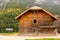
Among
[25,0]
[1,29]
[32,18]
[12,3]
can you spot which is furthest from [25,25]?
[25,0]

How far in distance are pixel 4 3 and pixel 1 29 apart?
23.6 metres

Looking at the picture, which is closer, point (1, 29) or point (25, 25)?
point (25, 25)

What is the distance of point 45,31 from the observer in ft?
139

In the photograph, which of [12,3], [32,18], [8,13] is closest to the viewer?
[32,18]

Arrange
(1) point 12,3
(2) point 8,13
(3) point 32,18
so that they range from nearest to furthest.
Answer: (3) point 32,18 → (2) point 8,13 → (1) point 12,3

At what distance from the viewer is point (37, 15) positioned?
139 feet

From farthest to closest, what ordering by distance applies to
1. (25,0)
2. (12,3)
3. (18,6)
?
(25,0)
(12,3)
(18,6)

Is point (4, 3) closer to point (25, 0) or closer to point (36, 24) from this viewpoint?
point (25, 0)

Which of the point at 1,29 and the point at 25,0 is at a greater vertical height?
the point at 25,0

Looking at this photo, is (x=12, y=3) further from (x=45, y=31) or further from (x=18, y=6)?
(x=45, y=31)

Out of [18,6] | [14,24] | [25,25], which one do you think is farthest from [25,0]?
[25,25]

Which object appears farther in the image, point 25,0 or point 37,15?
point 25,0

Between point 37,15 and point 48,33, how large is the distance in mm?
3205

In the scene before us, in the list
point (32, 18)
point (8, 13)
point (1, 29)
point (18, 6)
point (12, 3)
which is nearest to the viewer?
point (32, 18)
